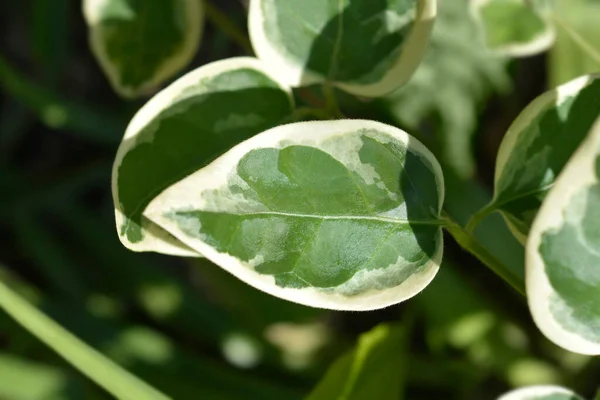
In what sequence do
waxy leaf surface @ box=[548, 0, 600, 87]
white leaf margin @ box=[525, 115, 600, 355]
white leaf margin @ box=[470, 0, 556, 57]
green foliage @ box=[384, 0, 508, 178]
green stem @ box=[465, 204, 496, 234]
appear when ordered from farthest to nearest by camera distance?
green foliage @ box=[384, 0, 508, 178] < waxy leaf surface @ box=[548, 0, 600, 87] < white leaf margin @ box=[470, 0, 556, 57] < green stem @ box=[465, 204, 496, 234] < white leaf margin @ box=[525, 115, 600, 355]

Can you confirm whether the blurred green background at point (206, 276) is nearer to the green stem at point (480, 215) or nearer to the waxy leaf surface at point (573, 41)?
the waxy leaf surface at point (573, 41)

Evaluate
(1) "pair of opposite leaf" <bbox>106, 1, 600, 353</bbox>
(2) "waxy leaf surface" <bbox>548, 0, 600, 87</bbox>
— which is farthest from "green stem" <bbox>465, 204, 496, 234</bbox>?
(2) "waxy leaf surface" <bbox>548, 0, 600, 87</bbox>

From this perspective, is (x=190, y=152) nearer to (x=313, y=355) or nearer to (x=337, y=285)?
(x=337, y=285)

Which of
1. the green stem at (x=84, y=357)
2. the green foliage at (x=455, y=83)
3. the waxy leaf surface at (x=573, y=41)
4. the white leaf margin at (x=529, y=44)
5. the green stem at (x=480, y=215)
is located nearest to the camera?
the green stem at (x=480, y=215)

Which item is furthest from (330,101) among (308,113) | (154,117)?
(154,117)

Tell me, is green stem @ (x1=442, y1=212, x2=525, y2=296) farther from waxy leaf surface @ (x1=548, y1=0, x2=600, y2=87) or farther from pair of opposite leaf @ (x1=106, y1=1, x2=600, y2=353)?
waxy leaf surface @ (x1=548, y1=0, x2=600, y2=87)

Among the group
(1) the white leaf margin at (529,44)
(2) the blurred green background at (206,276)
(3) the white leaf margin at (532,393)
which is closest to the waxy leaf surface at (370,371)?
(2) the blurred green background at (206,276)
